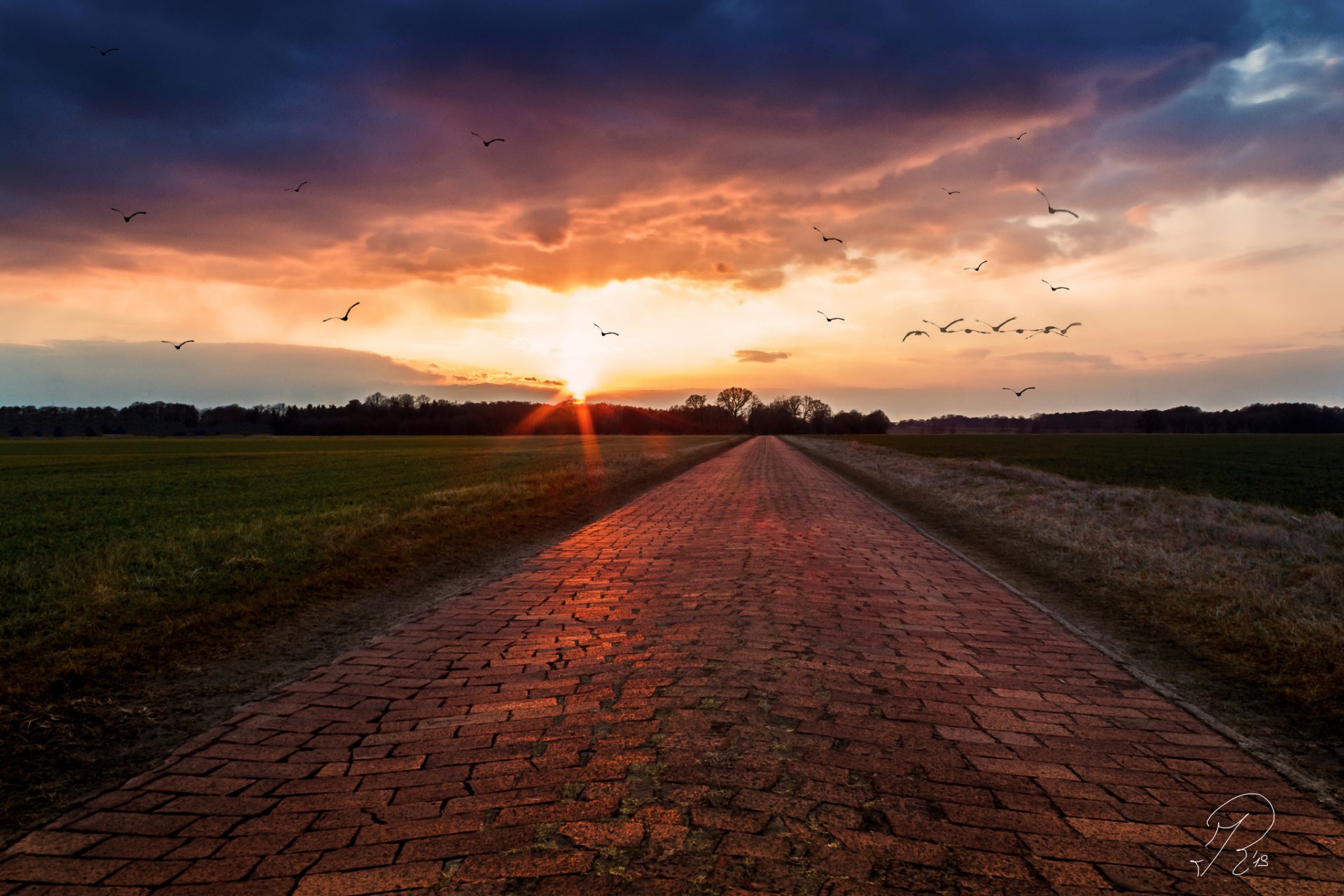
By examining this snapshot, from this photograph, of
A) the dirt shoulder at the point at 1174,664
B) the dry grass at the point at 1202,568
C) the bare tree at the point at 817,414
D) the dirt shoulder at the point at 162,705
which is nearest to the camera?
the dirt shoulder at the point at 162,705

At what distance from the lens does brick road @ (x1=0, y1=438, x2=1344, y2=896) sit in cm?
278

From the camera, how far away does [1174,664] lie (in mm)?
5797

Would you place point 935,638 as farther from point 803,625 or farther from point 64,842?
point 64,842

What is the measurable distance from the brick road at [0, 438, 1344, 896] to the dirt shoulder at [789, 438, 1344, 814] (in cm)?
27

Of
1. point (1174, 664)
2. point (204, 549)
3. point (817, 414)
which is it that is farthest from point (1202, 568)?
point (817, 414)

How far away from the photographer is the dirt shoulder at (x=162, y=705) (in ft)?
12.1
